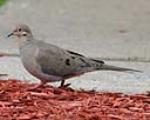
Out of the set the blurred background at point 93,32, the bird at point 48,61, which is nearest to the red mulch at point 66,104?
the bird at point 48,61

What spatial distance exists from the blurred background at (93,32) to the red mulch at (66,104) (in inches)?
25.7

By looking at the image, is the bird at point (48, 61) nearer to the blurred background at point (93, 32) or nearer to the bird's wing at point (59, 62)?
the bird's wing at point (59, 62)

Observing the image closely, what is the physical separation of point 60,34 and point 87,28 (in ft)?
2.15

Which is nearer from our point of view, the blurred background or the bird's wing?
the bird's wing

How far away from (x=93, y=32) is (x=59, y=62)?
455 cm

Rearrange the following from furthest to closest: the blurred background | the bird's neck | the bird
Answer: the blurred background
the bird's neck
the bird

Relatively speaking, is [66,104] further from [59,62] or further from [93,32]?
[93,32]

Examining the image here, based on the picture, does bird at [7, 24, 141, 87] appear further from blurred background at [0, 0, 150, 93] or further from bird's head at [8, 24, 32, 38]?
blurred background at [0, 0, 150, 93]

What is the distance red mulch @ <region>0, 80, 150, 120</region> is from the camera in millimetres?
6508

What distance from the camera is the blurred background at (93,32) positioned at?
28.3 ft

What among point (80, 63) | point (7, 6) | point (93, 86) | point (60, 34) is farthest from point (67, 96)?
point (7, 6)

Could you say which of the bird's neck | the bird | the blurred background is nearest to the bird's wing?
the bird

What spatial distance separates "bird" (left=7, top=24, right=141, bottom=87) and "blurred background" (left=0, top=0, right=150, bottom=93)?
553mm

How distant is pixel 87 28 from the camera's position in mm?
12289
